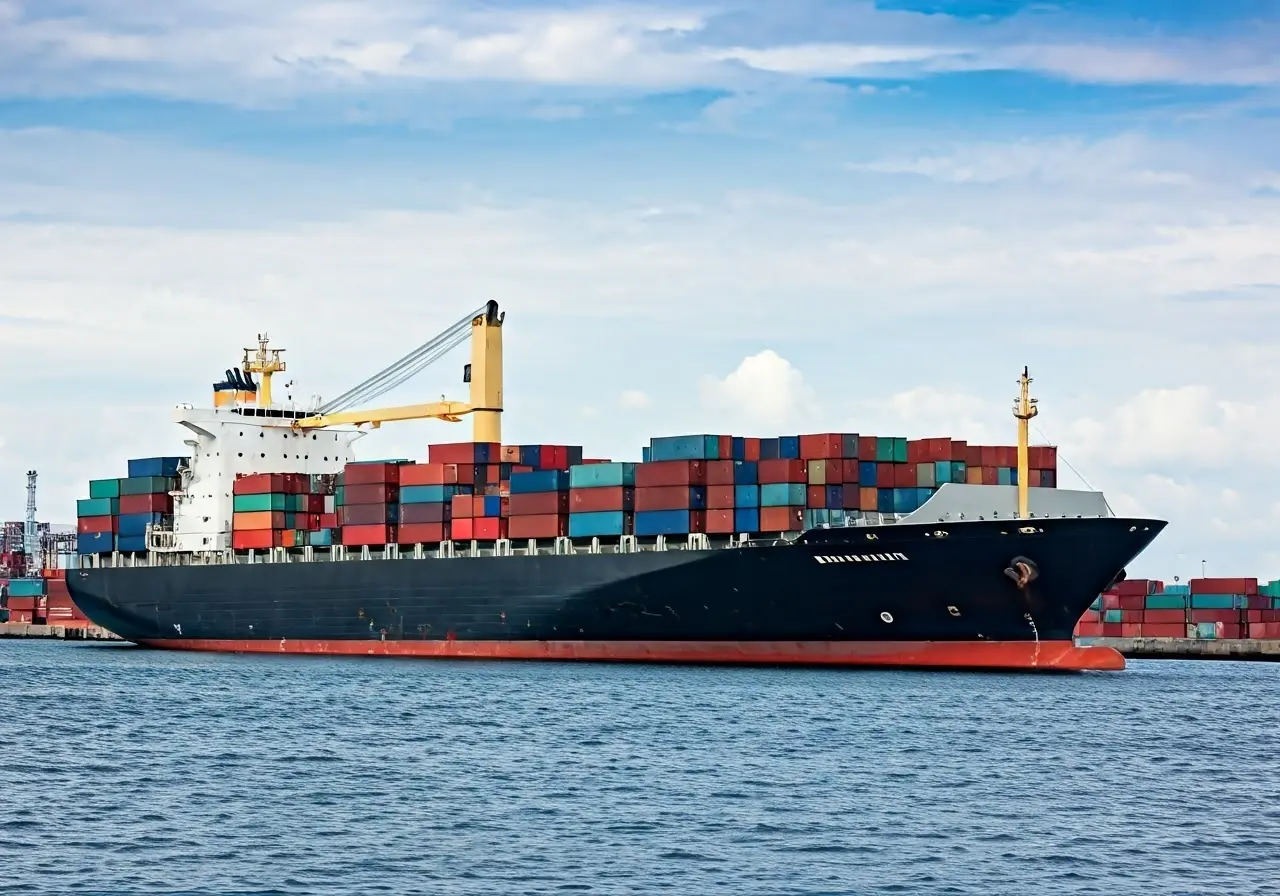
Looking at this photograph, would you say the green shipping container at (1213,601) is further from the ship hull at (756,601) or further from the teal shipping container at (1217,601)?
the ship hull at (756,601)

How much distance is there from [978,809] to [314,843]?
34.3 ft

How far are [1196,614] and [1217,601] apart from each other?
4.69ft

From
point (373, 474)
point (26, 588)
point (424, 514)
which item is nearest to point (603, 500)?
point (424, 514)

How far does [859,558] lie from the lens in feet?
164

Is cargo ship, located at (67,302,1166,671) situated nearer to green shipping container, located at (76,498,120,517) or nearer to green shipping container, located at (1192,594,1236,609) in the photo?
green shipping container, located at (76,498,120,517)

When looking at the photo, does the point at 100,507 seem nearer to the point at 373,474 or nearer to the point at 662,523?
the point at 373,474

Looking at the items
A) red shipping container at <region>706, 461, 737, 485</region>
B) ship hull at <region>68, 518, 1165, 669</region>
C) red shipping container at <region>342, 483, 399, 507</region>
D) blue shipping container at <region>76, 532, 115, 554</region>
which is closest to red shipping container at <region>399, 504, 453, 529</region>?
red shipping container at <region>342, 483, 399, 507</region>

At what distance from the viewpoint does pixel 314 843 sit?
24938 millimetres

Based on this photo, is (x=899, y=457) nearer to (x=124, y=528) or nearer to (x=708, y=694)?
(x=708, y=694)

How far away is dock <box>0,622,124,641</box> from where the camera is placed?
113 meters

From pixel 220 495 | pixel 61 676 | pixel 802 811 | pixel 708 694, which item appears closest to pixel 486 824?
pixel 802 811

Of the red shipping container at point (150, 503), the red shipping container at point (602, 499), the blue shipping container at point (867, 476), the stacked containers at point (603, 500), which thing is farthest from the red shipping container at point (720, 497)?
the red shipping container at point (150, 503)

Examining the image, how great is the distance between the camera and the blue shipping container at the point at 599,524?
5644cm

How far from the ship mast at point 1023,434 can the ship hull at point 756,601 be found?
1.96 m
